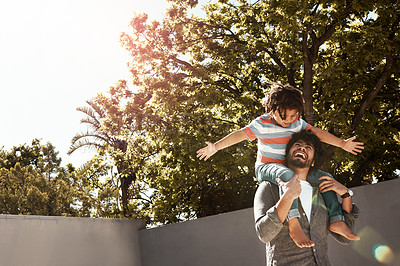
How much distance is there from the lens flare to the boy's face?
6.45 m

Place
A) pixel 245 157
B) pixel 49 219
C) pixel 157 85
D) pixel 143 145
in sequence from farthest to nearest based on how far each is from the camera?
pixel 143 145 < pixel 157 85 < pixel 245 157 < pixel 49 219

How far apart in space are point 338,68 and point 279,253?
7756mm

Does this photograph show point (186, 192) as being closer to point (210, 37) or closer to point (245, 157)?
point (245, 157)

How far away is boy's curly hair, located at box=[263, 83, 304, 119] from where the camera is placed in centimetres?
240

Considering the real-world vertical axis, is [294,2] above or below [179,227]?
above

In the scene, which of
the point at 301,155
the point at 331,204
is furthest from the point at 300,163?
the point at 331,204

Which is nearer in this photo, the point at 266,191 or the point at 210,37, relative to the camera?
the point at 266,191

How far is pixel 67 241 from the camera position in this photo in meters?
8.34

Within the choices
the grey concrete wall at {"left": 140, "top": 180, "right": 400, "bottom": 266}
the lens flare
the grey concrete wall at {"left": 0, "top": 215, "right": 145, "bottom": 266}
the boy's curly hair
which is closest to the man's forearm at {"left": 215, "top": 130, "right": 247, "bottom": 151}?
the boy's curly hair

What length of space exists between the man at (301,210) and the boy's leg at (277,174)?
0.04 metres

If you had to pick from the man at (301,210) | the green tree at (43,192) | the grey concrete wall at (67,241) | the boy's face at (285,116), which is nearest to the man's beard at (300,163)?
the man at (301,210)

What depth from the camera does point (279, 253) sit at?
2.11 meters

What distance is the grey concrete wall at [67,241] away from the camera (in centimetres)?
705

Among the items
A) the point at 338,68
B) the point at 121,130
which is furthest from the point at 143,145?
the point at 338,68
